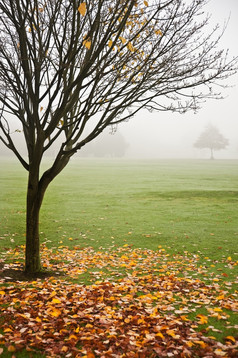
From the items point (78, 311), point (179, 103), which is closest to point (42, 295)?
point (78, 311)

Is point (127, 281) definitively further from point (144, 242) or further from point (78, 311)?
point (144, 242)

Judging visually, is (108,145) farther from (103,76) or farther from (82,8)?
(82,8)

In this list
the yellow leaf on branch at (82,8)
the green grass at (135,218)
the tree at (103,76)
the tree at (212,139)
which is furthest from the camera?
the tree at (212,139)

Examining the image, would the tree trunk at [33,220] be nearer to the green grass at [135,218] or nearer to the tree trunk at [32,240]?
the tree trunk at [32,240]

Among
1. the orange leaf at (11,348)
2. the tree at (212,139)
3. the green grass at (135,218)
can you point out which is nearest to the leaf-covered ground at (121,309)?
the orange leaf at (11,348)

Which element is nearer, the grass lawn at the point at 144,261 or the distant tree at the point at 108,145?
the grass lawn at the point at 144,261

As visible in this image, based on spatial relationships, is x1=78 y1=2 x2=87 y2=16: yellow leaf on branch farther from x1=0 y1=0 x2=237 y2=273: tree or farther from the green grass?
the green grass

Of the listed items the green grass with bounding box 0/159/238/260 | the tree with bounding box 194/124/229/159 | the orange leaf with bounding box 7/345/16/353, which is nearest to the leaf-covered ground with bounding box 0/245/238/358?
the orange leaf with bounding box 7/345/16/353

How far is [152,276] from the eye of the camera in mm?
8070

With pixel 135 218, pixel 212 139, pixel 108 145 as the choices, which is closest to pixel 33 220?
pixel 135 218

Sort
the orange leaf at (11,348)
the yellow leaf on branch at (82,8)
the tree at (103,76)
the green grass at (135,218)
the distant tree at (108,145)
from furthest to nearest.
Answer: the distant tree at (108,145) → the green grass at (135,218) → the tree at (103,76) → the yellow leaf on branch at (82,8) → the orange leaf at (11,348)

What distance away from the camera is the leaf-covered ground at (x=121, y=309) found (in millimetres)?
4449

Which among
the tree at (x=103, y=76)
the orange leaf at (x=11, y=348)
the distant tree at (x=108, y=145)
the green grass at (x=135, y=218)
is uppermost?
the distant tree at (x=108, y=145)

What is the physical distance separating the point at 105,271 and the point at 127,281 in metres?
1.21
